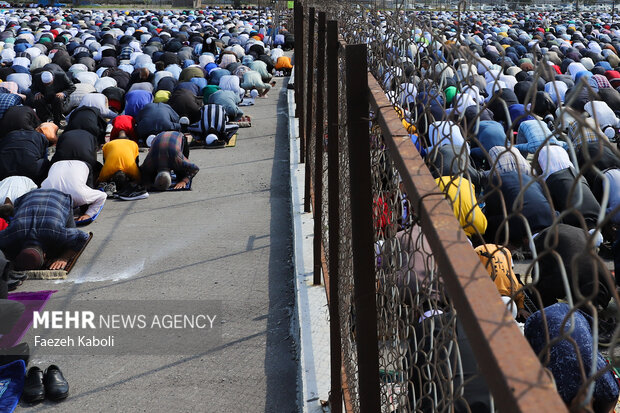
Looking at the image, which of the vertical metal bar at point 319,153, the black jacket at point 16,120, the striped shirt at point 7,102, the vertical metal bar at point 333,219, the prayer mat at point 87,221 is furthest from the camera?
the striped shirt at point 7,102

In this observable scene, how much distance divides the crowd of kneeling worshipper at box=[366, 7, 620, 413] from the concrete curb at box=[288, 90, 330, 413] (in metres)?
0.80

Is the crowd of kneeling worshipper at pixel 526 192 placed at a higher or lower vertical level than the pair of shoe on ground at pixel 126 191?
higher

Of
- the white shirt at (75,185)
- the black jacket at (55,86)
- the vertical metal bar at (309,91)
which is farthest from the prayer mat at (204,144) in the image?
the vertical metal bar at (309,91)

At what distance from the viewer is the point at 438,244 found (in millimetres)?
1375

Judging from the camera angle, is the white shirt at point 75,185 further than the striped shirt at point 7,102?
No

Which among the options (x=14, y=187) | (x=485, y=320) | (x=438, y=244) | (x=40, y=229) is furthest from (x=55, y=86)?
(x=485, y=320)

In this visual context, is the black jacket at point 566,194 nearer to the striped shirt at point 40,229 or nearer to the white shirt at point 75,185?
the striped shirt at point 40,229

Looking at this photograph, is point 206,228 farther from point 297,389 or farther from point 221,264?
point 297,389

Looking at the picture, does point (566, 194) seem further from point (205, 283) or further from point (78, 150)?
point (78, 150)

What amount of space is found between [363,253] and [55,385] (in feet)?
10.6

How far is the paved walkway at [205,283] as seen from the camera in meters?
4.94

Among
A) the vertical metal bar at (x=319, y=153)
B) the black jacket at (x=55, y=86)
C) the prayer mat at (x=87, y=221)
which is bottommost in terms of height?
the prayer mat at (x=87, y=221)

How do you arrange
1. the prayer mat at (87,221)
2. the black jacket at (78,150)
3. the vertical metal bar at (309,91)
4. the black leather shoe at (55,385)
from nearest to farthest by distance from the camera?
the black leather shoe at (55,385), the vertical metal bar at (309,91), the prayer mat at (87,221), the black jacket at (78,150)

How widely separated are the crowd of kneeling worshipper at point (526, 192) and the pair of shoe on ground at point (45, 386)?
8.81 ft
